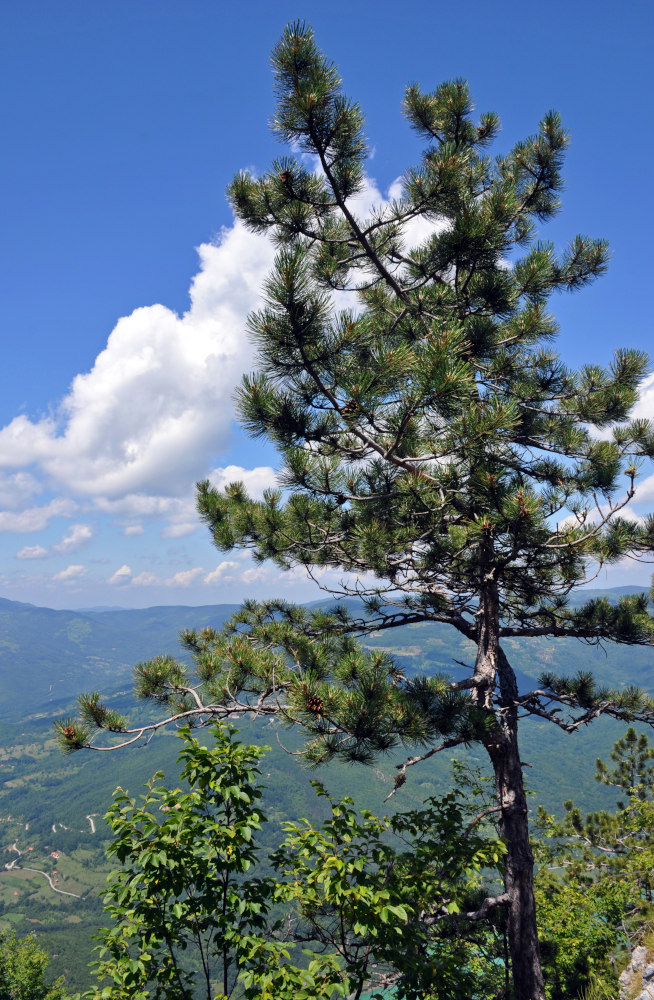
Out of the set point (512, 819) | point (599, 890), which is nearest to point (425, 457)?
point (512, 819)

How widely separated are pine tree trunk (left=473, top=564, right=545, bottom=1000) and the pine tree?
3 cm

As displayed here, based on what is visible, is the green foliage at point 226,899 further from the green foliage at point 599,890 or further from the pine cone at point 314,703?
the green foliage at point 599,890

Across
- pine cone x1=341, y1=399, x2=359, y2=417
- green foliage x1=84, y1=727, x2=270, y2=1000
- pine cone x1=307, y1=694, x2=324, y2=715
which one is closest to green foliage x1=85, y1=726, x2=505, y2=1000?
green foliage x1=84, y1=727, x2=270, y2=1000

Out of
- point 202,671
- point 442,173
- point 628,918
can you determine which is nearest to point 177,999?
point 202,671

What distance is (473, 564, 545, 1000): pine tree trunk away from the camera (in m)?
5.35

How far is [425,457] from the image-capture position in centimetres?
502

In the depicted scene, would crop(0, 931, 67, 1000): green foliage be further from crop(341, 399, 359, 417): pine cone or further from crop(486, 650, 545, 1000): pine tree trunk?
crop(341, 399, 359, 417): pine cone

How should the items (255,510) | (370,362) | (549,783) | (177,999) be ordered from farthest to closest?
(549,783) < (255,510) < (370,362) < (177,999)

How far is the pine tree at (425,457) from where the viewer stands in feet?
15.1

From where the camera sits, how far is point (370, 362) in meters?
4.79

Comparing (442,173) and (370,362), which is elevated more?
(442,173)

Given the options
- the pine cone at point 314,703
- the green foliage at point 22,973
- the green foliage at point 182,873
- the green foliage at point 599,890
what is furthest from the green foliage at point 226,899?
the green foliage at point 22,973

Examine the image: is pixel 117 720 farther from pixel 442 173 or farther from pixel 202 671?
pixel 442 173

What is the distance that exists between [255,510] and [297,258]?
356 cm
